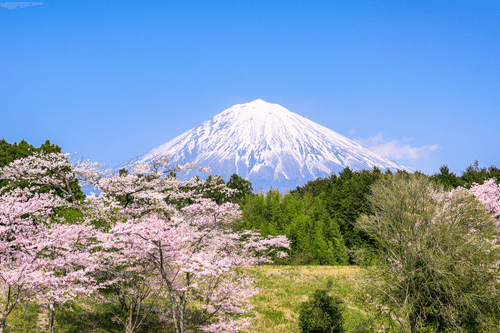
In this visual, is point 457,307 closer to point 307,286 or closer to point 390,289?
point 390,289

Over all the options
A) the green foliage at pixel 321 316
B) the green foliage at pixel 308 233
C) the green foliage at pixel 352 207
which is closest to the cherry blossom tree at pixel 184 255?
the green foliage at pixel 321 316

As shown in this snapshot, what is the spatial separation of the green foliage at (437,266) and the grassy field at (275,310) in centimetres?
238

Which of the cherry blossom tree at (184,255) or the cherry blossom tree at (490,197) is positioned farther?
the cherry blossom tree at (490,197)

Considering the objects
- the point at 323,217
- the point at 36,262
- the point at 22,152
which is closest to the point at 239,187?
the point at 323,217

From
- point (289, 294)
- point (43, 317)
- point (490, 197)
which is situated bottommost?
point (43, 317)

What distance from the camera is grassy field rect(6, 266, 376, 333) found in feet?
40.9

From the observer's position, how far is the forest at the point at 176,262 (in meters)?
9.70

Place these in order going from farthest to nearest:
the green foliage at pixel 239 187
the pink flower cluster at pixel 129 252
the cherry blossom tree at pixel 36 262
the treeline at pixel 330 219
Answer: the green foliage at pixel 239 187
the treeline at pixel 330 219
the pink flower cluster at pixel 129 252
the cherry blossom tree at pixel 36 262

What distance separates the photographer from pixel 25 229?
11281mm

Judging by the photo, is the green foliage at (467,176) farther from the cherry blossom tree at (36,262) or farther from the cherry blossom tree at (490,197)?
the cherry blossom tree at (36,262)

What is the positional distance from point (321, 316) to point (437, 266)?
223 inches

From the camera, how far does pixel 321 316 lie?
44.4 feet

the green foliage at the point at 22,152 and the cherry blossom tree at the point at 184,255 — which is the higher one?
the green foliage at the point at 22,152

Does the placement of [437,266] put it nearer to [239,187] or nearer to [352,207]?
[352,207]
